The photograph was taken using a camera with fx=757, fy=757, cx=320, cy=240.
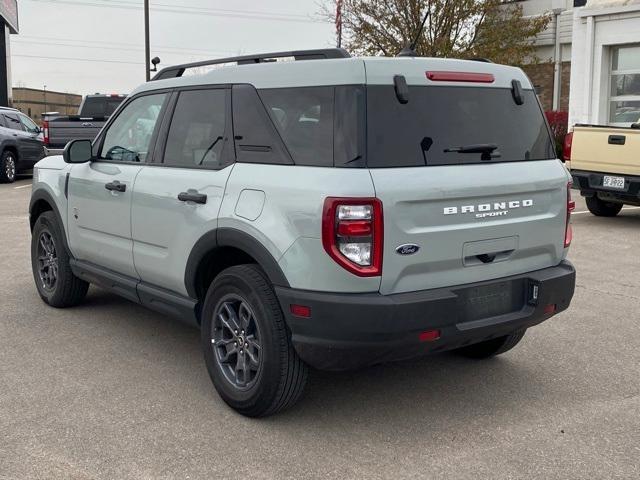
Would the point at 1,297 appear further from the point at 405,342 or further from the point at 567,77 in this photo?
the point at 567,77

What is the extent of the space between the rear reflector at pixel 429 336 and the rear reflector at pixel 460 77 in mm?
1267

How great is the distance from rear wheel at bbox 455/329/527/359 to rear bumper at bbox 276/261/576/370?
91 cm

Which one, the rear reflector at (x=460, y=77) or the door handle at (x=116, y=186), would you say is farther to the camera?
the door handle at (x=116, y=186)

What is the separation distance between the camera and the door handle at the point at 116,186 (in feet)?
16.1

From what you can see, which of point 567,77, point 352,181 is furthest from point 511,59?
point 352,181

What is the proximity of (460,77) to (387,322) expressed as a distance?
138cm

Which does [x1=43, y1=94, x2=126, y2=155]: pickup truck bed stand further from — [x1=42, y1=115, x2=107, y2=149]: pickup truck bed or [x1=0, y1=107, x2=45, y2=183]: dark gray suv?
[x1=0, y1=107, x2=45, y2=183]: dark gray suv

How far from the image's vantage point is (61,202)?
582 cm

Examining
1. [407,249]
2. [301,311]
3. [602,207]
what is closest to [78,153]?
[301,311]

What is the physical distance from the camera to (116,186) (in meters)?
4.98

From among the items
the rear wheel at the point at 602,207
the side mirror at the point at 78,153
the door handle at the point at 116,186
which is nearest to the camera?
the door handle at the point at 116,186

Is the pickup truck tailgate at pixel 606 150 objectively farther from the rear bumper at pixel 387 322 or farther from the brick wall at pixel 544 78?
the brick wall at pixel 544 78

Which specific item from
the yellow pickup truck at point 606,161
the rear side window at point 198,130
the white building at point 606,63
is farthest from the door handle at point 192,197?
the white building at point 606,63

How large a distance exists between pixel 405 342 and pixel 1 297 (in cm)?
435
